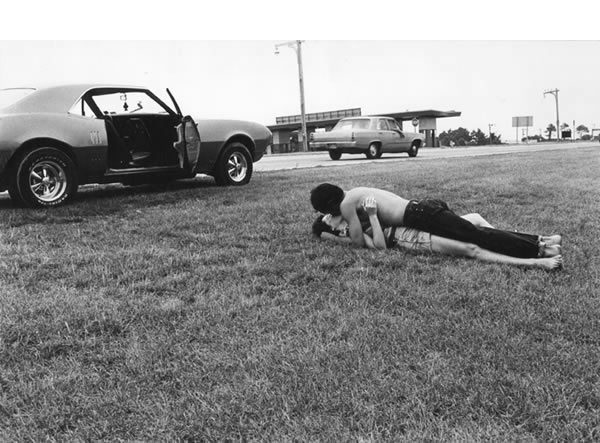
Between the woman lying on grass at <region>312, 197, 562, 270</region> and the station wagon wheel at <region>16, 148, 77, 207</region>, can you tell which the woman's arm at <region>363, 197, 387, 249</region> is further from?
the station wagon wheel at <region>16, 148, 77, 207</region>

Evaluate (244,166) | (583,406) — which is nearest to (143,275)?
(583,406)

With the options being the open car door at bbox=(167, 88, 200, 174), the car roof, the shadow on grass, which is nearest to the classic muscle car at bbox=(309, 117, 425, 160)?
the shadow on grass

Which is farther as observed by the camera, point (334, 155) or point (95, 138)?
point (334, 155)

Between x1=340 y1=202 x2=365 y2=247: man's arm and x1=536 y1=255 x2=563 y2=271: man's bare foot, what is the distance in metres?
1.26

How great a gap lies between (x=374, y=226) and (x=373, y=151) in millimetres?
12941

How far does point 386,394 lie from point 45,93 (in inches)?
214

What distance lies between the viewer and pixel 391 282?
3191 millimetres

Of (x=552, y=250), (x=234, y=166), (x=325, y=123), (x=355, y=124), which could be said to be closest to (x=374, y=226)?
(x=552, y=250)

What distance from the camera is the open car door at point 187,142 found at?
259 inches

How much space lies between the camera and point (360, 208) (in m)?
4.11

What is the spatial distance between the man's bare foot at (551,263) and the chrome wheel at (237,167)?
5218mm

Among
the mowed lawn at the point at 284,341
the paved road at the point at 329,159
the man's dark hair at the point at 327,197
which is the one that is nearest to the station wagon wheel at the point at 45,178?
the mowed lawn at the point at 284,341

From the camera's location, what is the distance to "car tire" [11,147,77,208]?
5.42 meters

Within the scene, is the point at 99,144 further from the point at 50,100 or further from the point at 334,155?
the point at 334,155
